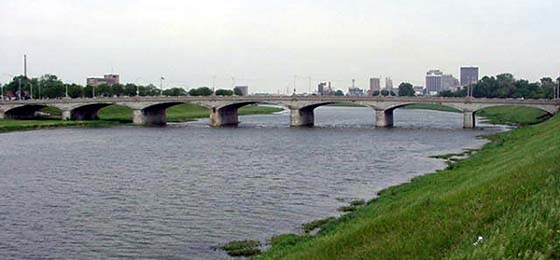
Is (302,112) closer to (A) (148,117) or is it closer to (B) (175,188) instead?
(A) (148,117)

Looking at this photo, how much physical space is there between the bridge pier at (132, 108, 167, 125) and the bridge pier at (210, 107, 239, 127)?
41.0ft

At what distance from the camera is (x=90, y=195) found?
36.8m

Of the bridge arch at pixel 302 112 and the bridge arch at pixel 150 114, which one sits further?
the bridge arch at pixel 150 114

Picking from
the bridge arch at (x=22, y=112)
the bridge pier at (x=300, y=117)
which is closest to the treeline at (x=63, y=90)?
the bridge arch at (x=22, y=112)

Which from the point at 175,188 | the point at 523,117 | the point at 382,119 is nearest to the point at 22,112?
the point at 382,119

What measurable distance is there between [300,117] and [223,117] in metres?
14.5

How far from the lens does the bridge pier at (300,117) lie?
116562mm

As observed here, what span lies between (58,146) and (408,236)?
59.6 m

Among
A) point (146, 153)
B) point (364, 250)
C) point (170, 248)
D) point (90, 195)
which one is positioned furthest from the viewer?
point (146, 153)

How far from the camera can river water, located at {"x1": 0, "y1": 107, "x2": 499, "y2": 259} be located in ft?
86.1

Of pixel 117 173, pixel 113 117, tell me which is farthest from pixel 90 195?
pixel 113 117

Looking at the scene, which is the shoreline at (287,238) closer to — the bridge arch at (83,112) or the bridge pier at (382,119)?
the bridge pier at (382,119)

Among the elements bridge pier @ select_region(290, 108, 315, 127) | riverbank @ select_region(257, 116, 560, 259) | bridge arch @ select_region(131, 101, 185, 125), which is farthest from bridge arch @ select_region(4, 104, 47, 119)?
riverbank @ select_region(257, 116, 560, 259)

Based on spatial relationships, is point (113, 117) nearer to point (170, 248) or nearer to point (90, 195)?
point (90, 195)
